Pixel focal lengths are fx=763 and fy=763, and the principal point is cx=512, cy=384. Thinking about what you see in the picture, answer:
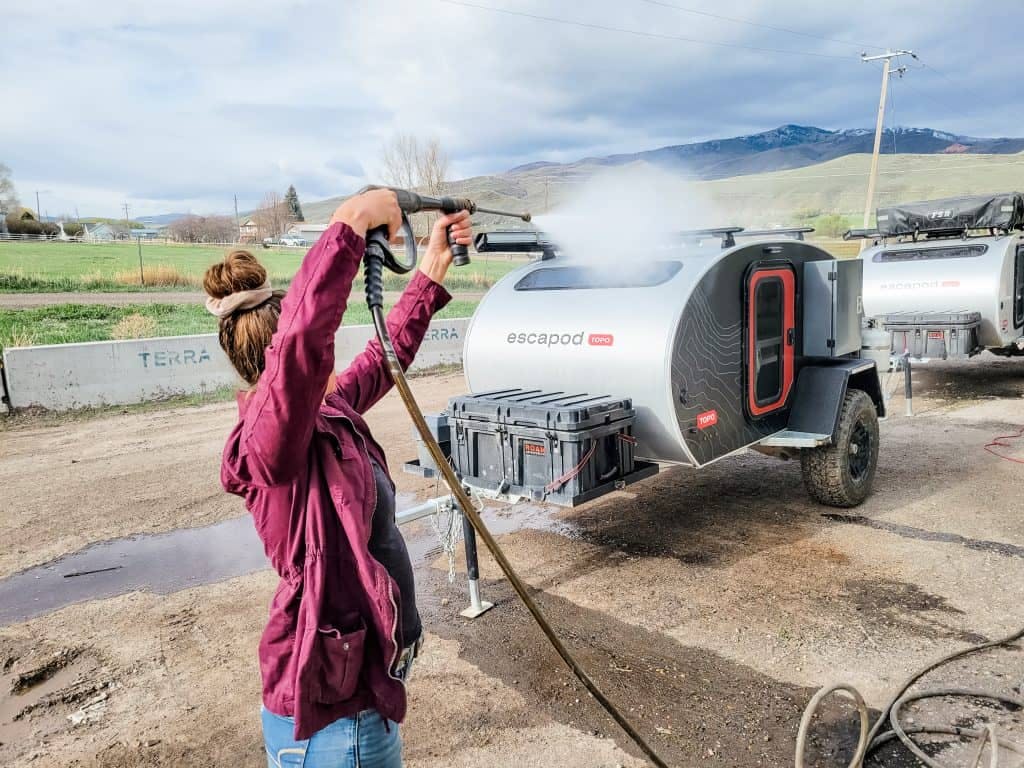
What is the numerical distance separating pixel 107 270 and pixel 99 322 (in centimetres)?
978

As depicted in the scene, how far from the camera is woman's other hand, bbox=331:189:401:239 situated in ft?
5.87

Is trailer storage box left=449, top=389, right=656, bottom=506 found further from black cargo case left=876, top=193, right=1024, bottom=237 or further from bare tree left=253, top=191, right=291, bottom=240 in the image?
bare tree left=253, top=191, right=291, bottom=240

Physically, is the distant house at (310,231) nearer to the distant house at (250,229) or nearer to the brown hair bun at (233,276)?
the brown hair bun at (233,276)

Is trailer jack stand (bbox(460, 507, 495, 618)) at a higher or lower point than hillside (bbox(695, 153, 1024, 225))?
lower

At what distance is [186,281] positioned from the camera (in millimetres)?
26422

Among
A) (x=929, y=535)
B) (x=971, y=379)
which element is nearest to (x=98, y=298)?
(x=971, y=379)

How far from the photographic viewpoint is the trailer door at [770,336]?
19.6 ft

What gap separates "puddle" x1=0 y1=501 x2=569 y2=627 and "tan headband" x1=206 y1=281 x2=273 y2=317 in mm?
4195

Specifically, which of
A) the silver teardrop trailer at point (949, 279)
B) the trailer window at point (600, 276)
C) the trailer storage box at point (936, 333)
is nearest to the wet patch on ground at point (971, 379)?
the silver teardrop trailer at point (949, 279)

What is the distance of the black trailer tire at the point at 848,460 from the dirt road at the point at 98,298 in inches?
521

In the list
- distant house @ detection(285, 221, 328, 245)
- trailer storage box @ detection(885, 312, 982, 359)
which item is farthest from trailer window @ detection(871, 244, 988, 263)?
distant house @ detection(285, 221, 328, 245)

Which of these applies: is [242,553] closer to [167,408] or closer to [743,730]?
[743,730]

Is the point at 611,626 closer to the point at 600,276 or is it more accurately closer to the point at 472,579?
the point at 472,579

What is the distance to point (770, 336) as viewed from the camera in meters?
6.28
